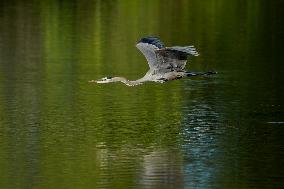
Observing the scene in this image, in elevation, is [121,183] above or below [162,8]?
below

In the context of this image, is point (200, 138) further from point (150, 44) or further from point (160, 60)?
point (150, 44)

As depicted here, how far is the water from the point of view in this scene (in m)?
28.7

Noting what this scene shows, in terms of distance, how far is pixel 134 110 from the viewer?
121ft

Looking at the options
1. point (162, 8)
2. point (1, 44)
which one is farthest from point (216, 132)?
point (162, 8)

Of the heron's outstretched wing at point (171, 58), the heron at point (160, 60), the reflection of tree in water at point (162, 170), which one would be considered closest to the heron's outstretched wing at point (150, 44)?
the heron at point (160, 60)

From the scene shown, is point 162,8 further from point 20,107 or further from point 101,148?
point 101,148

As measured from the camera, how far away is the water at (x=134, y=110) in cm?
2870

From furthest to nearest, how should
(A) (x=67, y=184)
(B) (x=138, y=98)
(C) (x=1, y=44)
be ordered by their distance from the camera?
(C) (x=1, y=44), (B) (x=138, y=98), (A) (x=67, y=184)

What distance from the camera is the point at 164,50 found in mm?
28594

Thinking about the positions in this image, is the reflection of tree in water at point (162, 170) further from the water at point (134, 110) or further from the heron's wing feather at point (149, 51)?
the heron's wing feather at point (149, 51)

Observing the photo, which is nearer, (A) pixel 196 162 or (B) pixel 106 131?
(A) pixel 196 162

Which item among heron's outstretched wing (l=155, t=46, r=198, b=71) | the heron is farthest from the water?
heron's outstretched wing (l=155, t=46, r=198, b=71)

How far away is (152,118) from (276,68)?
42.5ft

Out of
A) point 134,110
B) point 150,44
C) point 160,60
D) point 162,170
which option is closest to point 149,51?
point 150,44
